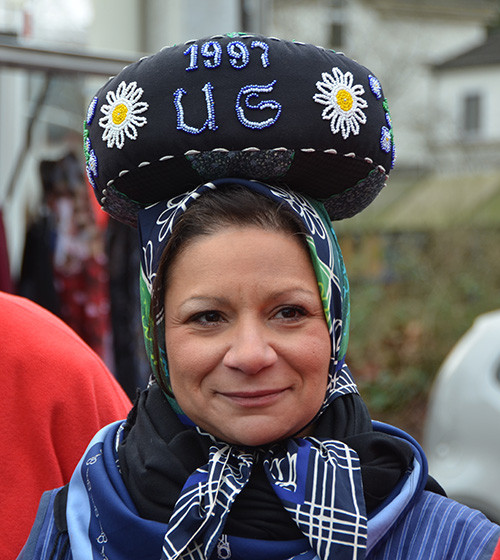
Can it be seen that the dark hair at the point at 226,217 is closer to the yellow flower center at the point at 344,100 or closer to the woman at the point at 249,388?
the woman at the point at 249,388

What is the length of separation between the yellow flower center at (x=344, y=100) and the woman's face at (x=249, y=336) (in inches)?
9.3

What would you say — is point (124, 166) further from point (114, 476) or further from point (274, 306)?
point (114, 476)

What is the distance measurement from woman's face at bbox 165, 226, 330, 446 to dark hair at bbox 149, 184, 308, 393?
15mm

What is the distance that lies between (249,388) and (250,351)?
66 mm

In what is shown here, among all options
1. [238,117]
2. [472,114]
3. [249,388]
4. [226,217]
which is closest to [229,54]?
[238,117]

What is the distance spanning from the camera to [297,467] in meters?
1.38

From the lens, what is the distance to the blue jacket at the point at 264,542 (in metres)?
1.34

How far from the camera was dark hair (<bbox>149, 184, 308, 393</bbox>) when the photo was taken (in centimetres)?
141

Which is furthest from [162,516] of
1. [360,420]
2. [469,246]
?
[469,246]

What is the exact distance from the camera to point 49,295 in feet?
14.1

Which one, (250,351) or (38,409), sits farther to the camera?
(38,409)

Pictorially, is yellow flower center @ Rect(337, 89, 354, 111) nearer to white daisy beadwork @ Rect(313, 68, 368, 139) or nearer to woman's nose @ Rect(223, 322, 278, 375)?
white daisy beadwork @ Rect(313, 68, 368, 139)

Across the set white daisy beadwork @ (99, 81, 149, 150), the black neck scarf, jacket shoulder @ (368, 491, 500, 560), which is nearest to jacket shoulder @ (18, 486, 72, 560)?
the black neck scarf

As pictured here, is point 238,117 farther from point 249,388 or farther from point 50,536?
point 50,536
